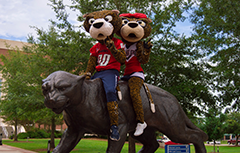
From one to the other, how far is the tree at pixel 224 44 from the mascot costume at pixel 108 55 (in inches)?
265

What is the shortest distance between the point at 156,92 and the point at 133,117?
0.60 m

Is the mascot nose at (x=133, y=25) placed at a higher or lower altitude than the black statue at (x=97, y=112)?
higher

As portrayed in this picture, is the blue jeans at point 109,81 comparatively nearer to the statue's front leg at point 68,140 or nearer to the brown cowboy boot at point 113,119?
the brown cowboy boot at point 113,119

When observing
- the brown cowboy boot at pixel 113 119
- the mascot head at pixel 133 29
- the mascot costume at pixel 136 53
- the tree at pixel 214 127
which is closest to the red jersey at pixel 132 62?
the mascot costume at pixel 136 53

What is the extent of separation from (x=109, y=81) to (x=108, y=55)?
385 mm

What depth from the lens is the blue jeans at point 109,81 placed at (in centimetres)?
283

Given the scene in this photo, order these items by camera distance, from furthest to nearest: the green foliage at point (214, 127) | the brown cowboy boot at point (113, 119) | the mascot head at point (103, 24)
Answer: the green foliage at point (214, 127) < the mascot head at point (103, 24) < the brown cowboy boot at point (113, 119)

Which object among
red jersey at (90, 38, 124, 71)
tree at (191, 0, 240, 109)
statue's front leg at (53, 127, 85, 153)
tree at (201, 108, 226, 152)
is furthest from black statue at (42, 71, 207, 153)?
tree at (201, 108, 226, 152)

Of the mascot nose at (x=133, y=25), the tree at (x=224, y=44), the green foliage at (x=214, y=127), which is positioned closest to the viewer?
the mascot nose at (x=133, y=25)

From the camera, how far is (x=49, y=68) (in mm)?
10672

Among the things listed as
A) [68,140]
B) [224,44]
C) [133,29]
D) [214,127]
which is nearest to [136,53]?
[133,29]

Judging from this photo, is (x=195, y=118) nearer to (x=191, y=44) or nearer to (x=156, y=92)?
(x=191, y=44)

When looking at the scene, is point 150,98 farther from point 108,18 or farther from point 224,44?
point 224,44

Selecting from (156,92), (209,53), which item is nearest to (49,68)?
(209,53)
